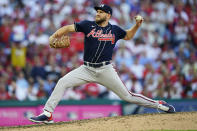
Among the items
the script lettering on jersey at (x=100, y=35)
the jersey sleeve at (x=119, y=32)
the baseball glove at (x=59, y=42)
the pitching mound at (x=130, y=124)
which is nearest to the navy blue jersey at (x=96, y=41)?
the script lettering on jersey at (x=100, y=35)

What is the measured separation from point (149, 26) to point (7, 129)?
7.96m

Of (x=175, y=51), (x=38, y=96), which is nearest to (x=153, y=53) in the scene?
(x=175, y=51)

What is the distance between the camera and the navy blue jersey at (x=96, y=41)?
7.71m

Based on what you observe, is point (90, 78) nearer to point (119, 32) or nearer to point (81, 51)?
point (119, 32)

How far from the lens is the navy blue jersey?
7711 mm

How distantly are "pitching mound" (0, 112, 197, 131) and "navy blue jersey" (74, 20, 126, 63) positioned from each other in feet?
3.52

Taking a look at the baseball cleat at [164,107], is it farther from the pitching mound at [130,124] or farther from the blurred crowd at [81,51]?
the blurred crowd at [81,51]

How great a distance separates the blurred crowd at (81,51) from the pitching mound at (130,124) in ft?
12.7

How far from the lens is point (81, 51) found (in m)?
13.6

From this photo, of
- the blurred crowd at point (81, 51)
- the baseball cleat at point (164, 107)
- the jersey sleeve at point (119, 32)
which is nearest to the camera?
the jersey sleeve at point (119, 32)

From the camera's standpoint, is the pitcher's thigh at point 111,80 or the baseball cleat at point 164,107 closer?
the pitcher's thigh at point 111,80

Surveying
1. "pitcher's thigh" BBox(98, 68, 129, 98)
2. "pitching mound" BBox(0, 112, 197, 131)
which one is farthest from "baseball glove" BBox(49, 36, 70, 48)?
"pitching mound" BBox(0, 112, 197, 131)

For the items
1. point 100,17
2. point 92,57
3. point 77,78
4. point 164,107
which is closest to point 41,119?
point 77,78

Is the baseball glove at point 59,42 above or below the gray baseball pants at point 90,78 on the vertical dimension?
above
